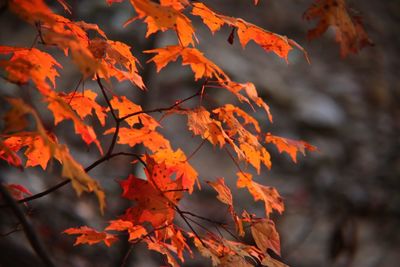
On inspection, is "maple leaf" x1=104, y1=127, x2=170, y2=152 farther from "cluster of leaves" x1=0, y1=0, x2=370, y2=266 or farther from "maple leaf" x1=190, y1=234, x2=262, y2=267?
"maple leaf" x1=190, y1=234, x2=262, y2=267

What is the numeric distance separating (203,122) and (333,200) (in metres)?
4.37

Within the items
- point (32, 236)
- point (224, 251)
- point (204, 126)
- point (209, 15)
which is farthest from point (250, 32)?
point (32, 236)

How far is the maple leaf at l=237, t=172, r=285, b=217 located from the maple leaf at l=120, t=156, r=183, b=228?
33 cm

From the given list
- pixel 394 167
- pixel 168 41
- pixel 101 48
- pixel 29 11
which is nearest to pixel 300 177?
pixel 394 167

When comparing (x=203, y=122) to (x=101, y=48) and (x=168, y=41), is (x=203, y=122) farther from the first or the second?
(x=168, y=41)

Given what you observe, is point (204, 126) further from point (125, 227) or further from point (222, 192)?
point (125, 227)

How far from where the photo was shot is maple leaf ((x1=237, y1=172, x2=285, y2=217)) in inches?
70.3

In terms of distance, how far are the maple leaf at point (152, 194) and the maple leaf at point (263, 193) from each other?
1.08 feet

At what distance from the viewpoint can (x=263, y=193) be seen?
1808 mm

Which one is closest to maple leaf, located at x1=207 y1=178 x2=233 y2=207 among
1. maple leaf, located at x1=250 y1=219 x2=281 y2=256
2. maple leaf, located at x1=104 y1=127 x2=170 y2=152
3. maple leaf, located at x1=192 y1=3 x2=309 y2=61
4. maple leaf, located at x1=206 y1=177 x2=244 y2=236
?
maple leaf, located at x1=206 y1=177 x2=244 y2=236

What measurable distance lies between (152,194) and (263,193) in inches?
19.6

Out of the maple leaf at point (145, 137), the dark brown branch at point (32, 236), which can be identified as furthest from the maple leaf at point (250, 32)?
the dark brown branch at point (32, 236)

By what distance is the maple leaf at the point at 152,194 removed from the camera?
5.08 ft

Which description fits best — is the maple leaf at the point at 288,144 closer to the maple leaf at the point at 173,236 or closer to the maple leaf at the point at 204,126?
the maple leaf at the point at 204,126
